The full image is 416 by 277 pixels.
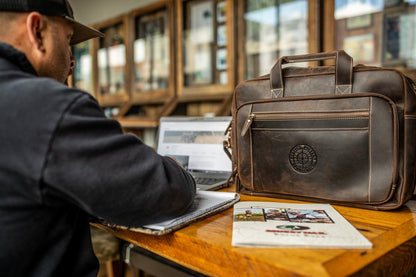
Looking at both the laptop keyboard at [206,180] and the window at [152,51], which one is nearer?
the laptop keyboard at [206,180]

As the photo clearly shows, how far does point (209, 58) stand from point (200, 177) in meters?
1.67

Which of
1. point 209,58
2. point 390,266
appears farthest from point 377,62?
point 390,266

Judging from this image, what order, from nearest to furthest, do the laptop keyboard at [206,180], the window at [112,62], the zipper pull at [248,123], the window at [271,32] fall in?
the zipper pull at [248,123]
the laptop keyboard at [206,180]
the window at [271,32]
the window at [112,62]

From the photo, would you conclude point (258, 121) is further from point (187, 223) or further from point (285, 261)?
point (285, 261)

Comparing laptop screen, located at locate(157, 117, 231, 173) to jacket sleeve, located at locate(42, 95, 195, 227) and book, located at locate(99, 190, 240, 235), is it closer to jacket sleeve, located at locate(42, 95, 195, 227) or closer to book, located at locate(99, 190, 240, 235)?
book, located at locate(99, 190, 240, 235)

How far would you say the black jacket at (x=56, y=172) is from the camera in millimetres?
541

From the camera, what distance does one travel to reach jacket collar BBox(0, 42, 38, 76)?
0.61 meters

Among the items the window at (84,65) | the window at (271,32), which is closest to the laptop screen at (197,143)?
the window at (271,32)

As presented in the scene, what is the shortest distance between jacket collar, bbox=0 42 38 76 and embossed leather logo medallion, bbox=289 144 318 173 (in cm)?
65

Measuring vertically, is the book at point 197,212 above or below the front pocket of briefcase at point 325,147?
below

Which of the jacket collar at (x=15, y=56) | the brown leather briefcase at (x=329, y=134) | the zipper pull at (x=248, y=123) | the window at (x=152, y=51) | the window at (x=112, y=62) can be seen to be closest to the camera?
the jacket collar at (x=15, y=56)

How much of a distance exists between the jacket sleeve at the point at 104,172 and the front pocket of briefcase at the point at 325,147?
1.17ft

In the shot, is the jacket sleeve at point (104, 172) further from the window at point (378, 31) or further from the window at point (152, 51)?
the window at point (152, 51)

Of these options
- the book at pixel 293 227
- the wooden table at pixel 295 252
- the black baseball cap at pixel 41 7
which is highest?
the black baseball cap at pixel 41 7
